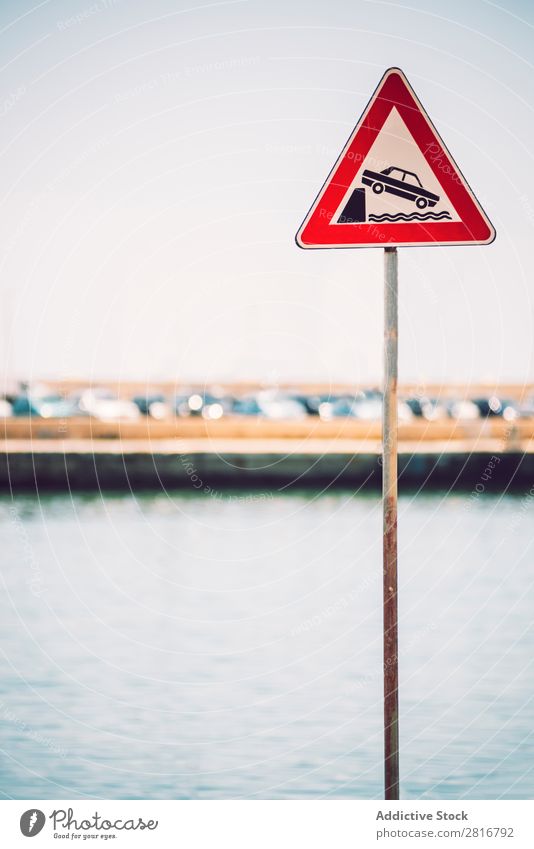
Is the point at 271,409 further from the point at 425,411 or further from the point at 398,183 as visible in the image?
the point at 398,183

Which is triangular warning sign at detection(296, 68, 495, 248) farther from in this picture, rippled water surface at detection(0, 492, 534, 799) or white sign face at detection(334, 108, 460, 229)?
rippled water surface at detection(0, 492, 534, 799)

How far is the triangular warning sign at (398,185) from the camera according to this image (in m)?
3.98

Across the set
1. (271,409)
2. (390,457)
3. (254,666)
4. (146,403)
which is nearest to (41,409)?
(271,409)

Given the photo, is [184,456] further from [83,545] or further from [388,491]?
[388,491]

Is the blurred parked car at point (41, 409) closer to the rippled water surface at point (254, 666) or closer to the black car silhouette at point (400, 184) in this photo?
the rippled water surface at point (254, 666)

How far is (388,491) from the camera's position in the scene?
13.5 ft

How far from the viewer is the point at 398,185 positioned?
4.01m

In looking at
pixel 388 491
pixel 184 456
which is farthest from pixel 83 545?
pixel 388 491

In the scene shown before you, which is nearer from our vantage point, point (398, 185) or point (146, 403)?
point (398, 185)

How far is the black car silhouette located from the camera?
3996 mm

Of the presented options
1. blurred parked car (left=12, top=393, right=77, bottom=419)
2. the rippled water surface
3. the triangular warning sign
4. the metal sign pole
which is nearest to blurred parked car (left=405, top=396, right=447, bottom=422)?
blurred parked car (left=12, top=393, right=77, bottom=419)

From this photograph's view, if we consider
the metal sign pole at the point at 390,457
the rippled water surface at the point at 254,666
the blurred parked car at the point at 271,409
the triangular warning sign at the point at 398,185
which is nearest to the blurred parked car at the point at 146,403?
the blurred parked car at the point at 271,409

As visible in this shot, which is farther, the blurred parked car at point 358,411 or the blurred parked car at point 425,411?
the blurred parked car at point 425,411

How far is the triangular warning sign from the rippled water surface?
11.5 feet
